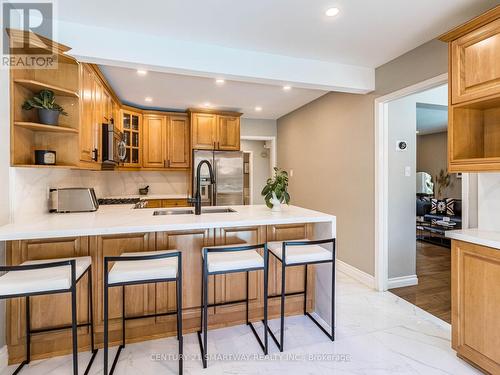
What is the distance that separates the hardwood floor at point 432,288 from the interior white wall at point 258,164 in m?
3.89

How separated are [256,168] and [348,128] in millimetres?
3807

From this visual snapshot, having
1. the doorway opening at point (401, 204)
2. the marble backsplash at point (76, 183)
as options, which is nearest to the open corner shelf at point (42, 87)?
the marble backsplash at point (76, 183)

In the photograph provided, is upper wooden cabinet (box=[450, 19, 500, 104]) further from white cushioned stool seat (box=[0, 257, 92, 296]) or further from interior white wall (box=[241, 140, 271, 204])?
interior white wall (box=[241, 140, 271, 204])

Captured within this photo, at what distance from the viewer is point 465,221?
227 centimetres

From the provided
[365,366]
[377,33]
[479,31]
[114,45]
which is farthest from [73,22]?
[365,366]

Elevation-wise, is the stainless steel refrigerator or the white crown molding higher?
the white crown molding

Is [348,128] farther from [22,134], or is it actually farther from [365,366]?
[22,134]

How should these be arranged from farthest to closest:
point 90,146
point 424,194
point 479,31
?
point 424,194 < point 90,146 < point 479,31

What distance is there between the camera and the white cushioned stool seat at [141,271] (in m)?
1.65

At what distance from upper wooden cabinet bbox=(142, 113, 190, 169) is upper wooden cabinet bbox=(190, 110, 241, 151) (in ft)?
0.80

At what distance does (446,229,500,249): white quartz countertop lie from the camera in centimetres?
166

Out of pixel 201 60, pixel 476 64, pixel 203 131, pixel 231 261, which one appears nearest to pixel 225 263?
pixel 231 261

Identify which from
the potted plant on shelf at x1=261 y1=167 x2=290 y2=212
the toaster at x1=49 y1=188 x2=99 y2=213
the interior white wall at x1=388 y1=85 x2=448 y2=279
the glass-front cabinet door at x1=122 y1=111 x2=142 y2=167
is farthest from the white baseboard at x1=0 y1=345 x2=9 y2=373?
the interior white wall at x1=388 y1=85 x2=448 y2=279

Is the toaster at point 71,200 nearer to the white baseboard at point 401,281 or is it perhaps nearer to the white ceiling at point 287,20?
the white ceiling at point 287,20
